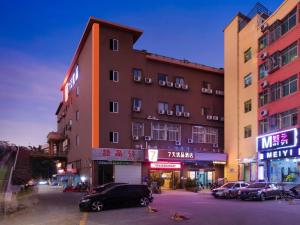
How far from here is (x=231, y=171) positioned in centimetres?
5316

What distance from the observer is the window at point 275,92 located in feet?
144

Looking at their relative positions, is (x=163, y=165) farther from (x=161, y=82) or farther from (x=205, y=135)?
(x=161, y=82)

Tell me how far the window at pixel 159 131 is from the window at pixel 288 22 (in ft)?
60.9

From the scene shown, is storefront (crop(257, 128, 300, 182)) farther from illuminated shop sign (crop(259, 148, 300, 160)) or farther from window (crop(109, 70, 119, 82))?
window (crop(109, 70, 119, 82))

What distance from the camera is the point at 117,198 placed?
1035 inches

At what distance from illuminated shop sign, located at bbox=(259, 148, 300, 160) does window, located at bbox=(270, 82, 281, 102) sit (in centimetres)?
573

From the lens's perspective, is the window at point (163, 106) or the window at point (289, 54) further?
the window at point (163, 106)

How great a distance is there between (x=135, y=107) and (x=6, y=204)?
28234 millimetres

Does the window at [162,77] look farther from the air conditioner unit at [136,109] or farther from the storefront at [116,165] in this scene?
the storefront at [116,165]

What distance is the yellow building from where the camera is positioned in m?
48.7

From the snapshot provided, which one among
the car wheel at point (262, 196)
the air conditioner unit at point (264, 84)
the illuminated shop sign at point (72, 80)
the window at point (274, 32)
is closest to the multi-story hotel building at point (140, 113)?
the illuminated shop sign at point (72, 80)

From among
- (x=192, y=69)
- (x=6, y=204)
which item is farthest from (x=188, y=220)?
(x=192, y=69)

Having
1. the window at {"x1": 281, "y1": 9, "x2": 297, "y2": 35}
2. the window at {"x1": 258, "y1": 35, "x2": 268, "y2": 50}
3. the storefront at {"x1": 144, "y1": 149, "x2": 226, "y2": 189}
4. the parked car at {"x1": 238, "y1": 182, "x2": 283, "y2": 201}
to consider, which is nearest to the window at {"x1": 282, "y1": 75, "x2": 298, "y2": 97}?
the window at {"x1": 281, "y1": 9, "x2": 297, "y2": 35}

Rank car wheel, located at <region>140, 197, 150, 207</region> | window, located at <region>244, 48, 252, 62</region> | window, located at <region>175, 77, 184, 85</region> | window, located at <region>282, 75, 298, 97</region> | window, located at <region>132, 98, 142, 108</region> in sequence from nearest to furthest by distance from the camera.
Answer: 1. car wheel, located at <region>140, 197, 150, 207</region>
2. window, located at <region>282, 75, 298, 97</region>
3. window, located at <region>244, 48, 252, 62</region>
4. window, located at <region>132, 98, 142, 108</region>
5. window, located at <region>175, 77, 184, 85</region>
